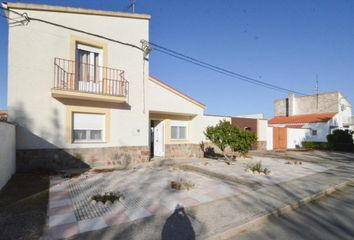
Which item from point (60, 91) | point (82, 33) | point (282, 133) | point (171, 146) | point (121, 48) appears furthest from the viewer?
point (282, 133)

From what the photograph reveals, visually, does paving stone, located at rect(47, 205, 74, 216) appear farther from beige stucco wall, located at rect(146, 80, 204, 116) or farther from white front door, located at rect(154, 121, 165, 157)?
white front door, located at rect(154, 121, 165, 157)

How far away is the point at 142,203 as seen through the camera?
16.7 feet

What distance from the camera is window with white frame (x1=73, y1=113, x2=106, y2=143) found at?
930 cm

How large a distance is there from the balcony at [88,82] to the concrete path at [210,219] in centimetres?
635

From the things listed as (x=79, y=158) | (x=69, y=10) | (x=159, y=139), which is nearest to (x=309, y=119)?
(x=159, y=139)

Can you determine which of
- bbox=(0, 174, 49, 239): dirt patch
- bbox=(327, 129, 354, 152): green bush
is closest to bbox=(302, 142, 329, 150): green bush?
bbox=(327, 129, 354, 152): green bush

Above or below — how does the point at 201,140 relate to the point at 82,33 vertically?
below

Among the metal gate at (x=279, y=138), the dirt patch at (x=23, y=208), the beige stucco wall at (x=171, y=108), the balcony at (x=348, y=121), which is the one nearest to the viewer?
the dirt patch at (x=23, y=208)

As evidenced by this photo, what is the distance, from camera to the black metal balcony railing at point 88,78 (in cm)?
891

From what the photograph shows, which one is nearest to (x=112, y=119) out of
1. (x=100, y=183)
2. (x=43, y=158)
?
(x=43, y=158)

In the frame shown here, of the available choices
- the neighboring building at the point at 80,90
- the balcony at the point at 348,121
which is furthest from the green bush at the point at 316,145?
the neighboring building at the point at 80,90

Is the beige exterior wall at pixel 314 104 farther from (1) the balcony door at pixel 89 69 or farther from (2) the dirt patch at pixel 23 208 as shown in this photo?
(2) the dirt patch at pixel 23 208

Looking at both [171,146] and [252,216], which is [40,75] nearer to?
[171,146]

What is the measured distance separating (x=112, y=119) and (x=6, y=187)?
474 cm
